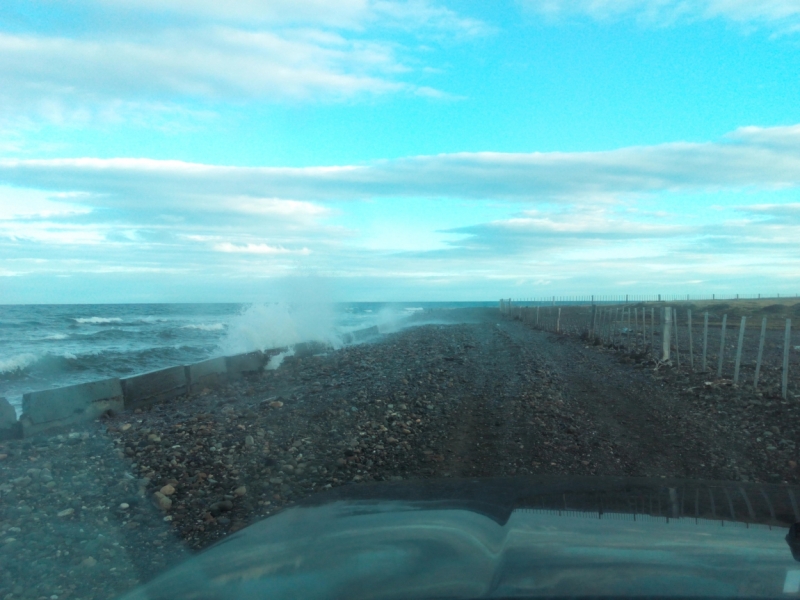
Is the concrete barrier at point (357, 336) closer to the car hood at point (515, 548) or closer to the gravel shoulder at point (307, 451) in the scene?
the gravel shoulder at point (307, 451)

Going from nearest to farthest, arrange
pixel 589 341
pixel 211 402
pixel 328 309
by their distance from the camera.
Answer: pixel 211 402 → pixel 589 341 → pixel 328 309

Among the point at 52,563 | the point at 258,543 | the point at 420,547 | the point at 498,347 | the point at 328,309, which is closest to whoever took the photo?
the point at 420,547

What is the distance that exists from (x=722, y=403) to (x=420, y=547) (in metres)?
9.75

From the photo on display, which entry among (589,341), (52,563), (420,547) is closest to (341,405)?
(52,563)

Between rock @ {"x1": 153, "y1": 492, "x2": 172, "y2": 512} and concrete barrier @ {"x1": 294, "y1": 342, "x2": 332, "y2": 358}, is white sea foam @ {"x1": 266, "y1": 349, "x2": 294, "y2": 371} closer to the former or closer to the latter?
concrete barrier @ {"x1": 294, "y1": 342, "x2": 332, "y2": 358}

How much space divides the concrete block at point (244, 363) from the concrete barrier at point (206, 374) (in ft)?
0.78

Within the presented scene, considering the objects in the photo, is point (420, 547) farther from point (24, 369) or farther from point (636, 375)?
point (24, 369)

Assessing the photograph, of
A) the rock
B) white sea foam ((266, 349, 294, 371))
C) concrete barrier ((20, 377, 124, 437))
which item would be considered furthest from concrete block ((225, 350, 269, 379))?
the rock

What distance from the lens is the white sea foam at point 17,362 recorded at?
19742mm

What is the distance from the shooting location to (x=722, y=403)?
444 inches

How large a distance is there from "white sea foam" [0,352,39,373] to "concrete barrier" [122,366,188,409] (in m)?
9.13

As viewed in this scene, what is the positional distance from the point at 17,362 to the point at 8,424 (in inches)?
535

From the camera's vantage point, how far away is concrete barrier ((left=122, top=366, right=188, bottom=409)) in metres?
12.3

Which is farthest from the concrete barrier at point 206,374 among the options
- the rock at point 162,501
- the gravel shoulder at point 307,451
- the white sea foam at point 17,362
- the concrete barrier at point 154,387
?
the rock at point 162,501
